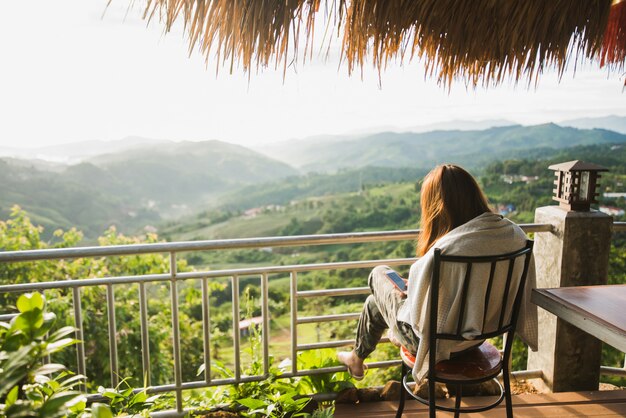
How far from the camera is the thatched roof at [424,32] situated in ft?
6.12

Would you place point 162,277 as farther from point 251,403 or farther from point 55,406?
point 55,406

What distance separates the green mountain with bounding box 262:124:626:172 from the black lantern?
423 inches

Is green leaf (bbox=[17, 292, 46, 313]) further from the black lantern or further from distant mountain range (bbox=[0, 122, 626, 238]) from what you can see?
distant mountain range (bbox=[0, 122, 626, 238])

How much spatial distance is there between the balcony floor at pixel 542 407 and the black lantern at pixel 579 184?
1011 mm

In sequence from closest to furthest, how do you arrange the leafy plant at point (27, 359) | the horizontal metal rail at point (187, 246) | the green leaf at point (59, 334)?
the leafy plant at point (27, 359) → the green leaf at point (59, 334) → the horizontal metal rail at point (187, 246)

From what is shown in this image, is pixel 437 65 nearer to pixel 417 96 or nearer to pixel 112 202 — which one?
pixel 112 202

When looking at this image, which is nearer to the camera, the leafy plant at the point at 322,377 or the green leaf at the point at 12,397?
the green leaf at the point at 12,397

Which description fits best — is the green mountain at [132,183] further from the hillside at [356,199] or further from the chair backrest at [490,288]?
the chair backrest at [490,288]

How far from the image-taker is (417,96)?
82.3 feet

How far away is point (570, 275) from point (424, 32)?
1.51m

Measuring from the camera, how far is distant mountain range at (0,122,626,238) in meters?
16.5

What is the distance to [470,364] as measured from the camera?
182cm

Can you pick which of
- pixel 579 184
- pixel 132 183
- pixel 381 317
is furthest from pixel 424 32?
pixel 132 183

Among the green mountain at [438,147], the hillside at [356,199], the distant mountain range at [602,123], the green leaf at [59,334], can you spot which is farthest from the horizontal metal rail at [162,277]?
the distant mountain range at [602,123]
